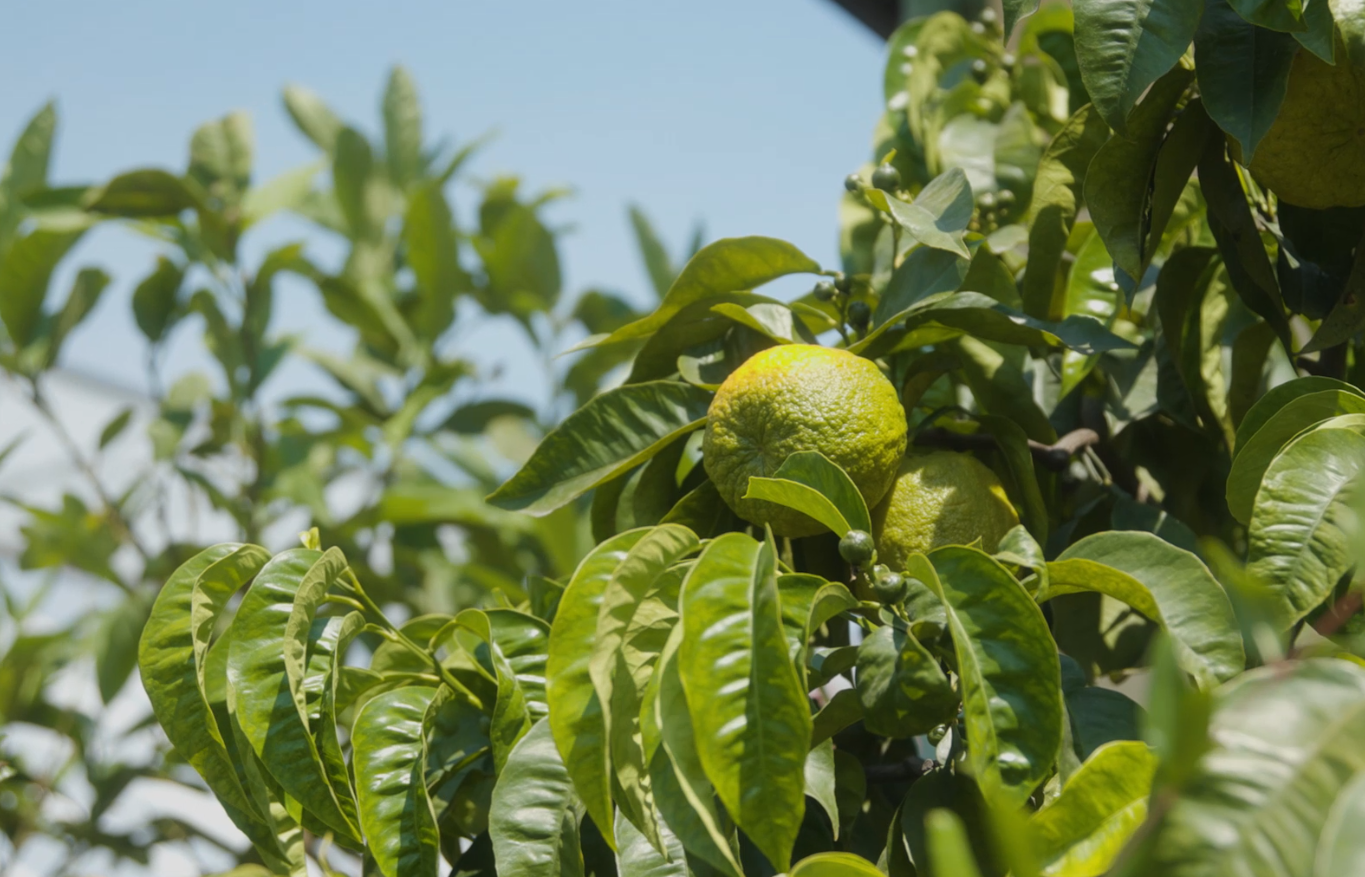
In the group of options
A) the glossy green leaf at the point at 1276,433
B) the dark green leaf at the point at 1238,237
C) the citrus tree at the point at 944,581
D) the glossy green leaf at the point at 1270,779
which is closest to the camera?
the glossy green leaf at the point at 1270,779

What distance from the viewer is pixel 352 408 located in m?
1.64

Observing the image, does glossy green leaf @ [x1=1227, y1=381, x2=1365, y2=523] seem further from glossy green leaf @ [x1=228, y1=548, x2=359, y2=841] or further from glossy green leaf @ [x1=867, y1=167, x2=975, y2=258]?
glossy green leaf @ [x1=228, y1=548, x2=359, y2=841]

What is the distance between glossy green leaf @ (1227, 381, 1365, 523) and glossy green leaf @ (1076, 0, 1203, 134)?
14 cm

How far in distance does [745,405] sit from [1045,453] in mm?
179

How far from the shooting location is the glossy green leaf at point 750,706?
0.35 m

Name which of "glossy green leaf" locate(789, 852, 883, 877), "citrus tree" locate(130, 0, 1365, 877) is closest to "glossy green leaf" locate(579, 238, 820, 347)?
"citrus tree" locate(130, 0, 1365, 877)

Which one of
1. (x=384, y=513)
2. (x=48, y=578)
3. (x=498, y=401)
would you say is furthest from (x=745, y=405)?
(x=48, y=578)

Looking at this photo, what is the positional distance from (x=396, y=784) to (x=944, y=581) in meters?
0.25

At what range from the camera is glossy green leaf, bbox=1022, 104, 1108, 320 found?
23.2 inches

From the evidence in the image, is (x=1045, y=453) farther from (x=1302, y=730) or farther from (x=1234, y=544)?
(x=1302, y=730)

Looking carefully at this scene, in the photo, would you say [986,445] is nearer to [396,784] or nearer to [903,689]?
[903,689]

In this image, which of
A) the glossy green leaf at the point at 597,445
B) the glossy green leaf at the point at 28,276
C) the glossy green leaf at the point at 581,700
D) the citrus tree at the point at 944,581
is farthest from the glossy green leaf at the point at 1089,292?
the glossy green leaf at the point at 28,276

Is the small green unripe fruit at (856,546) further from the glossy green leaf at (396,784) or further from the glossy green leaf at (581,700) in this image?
the glossy green leaf at (396,784)

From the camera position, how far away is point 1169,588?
0.42 m
